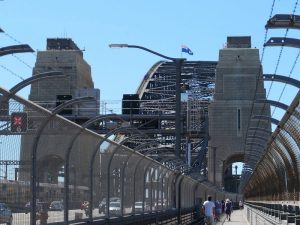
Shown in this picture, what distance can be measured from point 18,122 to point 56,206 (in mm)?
3032

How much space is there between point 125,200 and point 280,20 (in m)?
12.0

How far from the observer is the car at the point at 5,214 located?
10992 millimetres

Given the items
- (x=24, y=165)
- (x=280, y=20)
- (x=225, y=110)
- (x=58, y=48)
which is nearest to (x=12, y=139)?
(x=24, y=165)

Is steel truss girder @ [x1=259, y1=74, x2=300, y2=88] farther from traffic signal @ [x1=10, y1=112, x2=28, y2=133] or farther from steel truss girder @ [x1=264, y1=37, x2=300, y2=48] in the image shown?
traffic signal @ [x1=10, y1=112, x2=28, y2=133]

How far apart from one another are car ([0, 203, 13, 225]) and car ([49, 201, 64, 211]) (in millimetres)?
2531

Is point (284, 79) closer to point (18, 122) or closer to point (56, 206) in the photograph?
point (56, 206)

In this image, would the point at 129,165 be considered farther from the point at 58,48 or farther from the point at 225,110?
the point at 225,110

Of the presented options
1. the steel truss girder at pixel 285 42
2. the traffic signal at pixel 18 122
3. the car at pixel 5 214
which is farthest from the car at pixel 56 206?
the steel truss girder at pixel 285 42

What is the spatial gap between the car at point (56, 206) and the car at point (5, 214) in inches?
99.6

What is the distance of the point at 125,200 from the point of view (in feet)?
76.1

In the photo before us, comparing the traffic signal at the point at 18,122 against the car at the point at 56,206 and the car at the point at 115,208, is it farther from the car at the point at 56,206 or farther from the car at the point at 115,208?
the car at the point at 115,208

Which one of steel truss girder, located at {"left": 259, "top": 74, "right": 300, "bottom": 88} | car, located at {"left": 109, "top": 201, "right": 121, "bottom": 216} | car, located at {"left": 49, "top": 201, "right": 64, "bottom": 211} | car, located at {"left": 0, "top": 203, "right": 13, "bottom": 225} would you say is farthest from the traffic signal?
car, located at {"left": 109, "top": 201, "right": 121, "bottom": 216}

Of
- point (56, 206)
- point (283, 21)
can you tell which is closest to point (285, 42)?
point (283, 21)

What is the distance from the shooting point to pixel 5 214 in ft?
36.5
